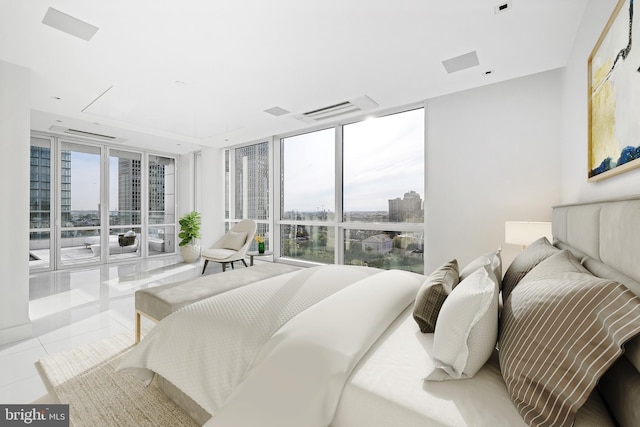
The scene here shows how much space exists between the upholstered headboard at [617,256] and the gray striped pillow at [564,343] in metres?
0.06

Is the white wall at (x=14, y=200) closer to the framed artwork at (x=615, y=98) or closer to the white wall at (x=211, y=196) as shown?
the white wall at (x=211, y=196)

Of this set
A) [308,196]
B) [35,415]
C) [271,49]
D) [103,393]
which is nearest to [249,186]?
[308,196]

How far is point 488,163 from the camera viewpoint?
334 cm

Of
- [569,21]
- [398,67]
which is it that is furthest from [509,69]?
[398,67]

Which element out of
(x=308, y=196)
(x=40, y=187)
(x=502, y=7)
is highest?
(x=502, y=7)


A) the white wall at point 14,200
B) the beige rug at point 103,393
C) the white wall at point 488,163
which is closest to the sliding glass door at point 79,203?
the white wall at point 14,200

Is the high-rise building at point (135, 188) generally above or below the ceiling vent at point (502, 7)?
below

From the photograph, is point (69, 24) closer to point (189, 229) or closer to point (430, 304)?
point (430, 304)

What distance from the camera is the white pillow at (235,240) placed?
504 centimetres

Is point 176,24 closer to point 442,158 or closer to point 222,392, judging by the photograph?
point 222,392

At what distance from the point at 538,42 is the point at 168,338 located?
3379mm

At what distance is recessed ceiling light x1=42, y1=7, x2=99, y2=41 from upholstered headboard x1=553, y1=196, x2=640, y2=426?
130 inches

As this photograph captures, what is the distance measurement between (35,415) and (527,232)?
3.71 metres

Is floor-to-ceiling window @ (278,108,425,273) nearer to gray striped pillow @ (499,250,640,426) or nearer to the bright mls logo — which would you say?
gray striped pillow @ (499,250,640,426)
